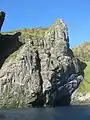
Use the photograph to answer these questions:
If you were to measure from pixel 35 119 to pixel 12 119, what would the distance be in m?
8.28

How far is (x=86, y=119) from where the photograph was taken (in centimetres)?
13388

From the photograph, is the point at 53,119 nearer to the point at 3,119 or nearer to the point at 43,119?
the point at 43,119

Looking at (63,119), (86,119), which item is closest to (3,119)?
(63,119)

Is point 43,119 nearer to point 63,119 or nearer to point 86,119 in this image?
point 63,119

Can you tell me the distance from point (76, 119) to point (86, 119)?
146 inches

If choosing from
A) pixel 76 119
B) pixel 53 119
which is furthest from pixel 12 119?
pixel 76 119

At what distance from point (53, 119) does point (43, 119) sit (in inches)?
162

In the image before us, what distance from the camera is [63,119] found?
133125mm

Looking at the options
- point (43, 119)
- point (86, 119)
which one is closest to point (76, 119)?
point (86, 119)

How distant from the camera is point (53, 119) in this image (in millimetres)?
131750

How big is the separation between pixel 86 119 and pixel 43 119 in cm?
1649

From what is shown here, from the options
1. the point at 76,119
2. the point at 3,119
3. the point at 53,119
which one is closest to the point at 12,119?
the point at 3,119

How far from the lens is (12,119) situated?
129 metres

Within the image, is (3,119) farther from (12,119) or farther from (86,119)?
(86,119)
